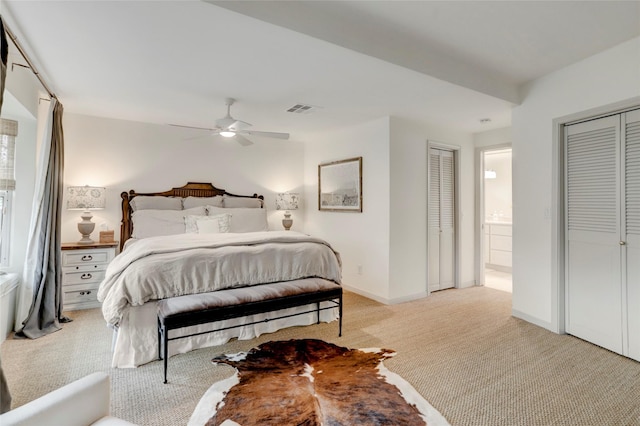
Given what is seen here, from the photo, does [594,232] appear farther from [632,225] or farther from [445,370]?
[445,370]

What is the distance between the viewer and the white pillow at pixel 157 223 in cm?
427

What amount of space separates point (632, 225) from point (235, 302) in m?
3.41

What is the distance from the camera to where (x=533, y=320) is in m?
3.48

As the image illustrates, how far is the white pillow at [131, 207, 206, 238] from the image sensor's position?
427cm

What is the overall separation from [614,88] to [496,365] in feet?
8.42

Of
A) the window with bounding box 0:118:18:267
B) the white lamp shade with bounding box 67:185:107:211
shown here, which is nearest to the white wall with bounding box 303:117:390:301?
the white lamp shade with bounding box 67:185:107:211

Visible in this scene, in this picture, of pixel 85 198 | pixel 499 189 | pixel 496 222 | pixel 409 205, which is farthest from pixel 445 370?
pixel 499 189

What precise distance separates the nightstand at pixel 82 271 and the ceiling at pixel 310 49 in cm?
175

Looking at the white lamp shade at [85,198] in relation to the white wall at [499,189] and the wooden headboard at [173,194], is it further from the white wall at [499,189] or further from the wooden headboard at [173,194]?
the white wall at [499,189]

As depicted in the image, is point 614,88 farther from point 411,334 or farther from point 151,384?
point 151,384

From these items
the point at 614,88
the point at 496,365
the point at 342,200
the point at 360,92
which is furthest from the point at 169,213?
the point at 614,88

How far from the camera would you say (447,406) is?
2037 millimetres

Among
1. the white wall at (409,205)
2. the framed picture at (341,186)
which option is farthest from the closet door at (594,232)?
the framed picture at (341,186)

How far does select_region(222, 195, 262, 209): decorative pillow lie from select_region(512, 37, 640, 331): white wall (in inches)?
147
